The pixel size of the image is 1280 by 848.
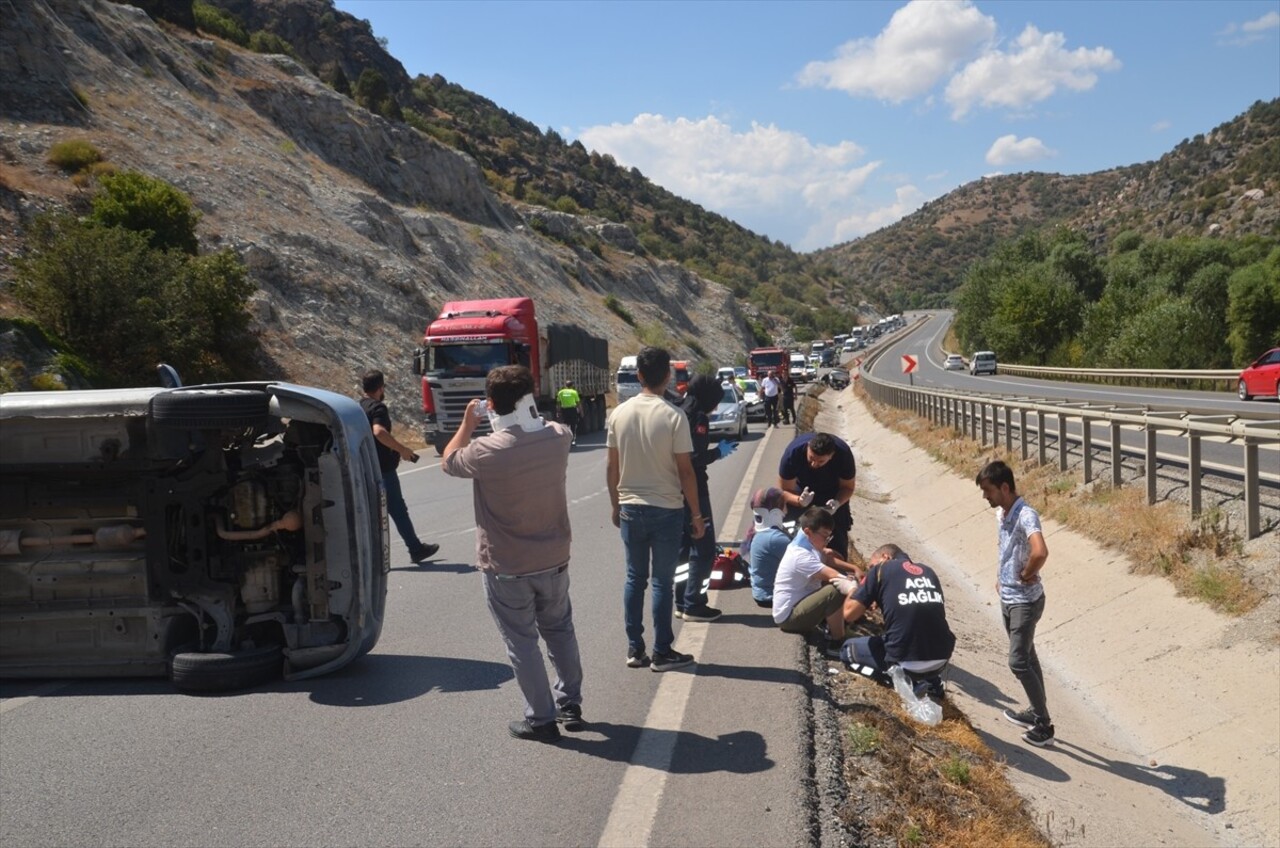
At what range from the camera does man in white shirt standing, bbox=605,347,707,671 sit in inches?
260

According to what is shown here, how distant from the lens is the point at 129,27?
46.6 meters

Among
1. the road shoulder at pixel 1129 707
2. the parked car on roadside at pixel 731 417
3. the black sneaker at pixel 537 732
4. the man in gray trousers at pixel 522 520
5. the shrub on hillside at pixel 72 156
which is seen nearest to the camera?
the man in gray trousers at pixel 522 520

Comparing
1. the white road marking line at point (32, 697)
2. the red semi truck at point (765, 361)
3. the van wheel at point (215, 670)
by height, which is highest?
the red semi truck at point (765, 361)

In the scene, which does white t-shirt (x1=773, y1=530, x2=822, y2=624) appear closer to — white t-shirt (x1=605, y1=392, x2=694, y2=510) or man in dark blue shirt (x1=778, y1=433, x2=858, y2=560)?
man in dark blue shirt (x1=778, y1=433, x2=858, y2=560)

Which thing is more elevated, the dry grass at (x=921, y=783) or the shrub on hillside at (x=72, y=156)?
the shrub on hillside at (x=72, y=156)

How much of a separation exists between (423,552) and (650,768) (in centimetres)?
614

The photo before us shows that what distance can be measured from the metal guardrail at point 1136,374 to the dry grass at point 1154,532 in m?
24.6

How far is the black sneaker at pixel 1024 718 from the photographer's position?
25.7 feet

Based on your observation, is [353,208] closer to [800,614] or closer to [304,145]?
[304,145]

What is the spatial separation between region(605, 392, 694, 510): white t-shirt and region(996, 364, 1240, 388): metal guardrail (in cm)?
3375

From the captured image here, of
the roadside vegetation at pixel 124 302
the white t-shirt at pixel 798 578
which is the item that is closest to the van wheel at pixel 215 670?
the white t-shirt at pixel 798 578

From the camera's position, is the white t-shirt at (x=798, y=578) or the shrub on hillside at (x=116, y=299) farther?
the shrub on hillside at (x=116, y=299)

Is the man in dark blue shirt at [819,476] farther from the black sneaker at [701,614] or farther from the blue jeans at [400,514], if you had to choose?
the blue jeans at [400,514]

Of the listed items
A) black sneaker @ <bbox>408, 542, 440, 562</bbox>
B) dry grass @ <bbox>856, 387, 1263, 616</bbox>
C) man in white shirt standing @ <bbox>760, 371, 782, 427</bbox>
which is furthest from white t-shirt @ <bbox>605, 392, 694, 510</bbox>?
man in white shirt standing @ <bbox>760, 371, 782, 427</bbox>
